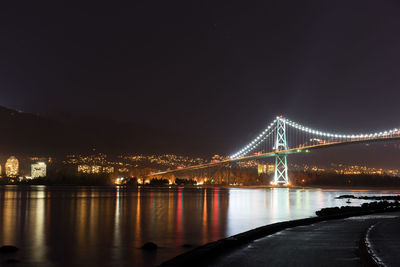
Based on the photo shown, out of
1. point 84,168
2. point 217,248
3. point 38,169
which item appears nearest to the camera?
point 217,248

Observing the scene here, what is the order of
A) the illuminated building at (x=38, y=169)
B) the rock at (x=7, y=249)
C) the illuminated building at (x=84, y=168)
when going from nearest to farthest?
the rock at (x=7, y=249)
the illuminated building at (x=84, y=168)
the illuminated building at (x=38, y=169)

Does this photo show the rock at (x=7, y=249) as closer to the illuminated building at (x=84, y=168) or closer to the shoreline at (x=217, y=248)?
the shoreline at (x=217, y=248)

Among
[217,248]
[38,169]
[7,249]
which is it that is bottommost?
[7,249]

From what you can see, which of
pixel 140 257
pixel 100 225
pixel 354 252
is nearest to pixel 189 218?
pixel 100 225

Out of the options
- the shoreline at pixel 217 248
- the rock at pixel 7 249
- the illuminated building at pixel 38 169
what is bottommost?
the rock at pixel 7 249

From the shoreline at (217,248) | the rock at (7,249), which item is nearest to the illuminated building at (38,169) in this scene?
the rock at (7,249)

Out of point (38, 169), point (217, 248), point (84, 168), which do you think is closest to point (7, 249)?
point (217, 248)

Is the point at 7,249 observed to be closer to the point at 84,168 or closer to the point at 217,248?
the point at 217,248

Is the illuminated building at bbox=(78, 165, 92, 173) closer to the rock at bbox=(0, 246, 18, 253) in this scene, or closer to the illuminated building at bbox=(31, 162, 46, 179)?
the illuminated building at bbox=(31, 162, 46, 179)

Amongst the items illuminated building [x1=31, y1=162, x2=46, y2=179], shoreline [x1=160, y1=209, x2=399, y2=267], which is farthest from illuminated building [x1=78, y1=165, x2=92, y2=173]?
shoreline [x1=160, y1=209, x2=399, y2=267]

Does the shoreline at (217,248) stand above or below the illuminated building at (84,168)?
below

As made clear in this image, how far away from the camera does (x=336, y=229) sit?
15.4 meters

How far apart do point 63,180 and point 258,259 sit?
4352 inches

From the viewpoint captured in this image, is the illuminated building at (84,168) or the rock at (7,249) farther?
the illuminated building at (84,168)
